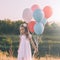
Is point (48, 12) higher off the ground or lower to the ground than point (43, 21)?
higher

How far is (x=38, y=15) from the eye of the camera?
6.13 meters

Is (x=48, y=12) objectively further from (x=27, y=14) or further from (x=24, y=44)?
(x=24, y=44)

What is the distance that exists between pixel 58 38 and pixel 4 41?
102cm

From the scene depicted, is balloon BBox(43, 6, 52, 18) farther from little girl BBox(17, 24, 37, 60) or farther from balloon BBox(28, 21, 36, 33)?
little girl BBox(17, 24, 37, 60)

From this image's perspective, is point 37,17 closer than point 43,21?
Yes

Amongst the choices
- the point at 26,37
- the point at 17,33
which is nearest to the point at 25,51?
the point at 26,37

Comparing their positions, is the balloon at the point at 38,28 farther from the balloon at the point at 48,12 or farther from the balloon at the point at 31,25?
the balloon at the point at 48,12

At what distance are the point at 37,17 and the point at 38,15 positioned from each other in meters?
0.04

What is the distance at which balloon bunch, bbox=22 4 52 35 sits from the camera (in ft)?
20.2

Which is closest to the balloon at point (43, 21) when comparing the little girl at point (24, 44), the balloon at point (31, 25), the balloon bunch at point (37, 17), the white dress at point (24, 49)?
the balloon bunch at point (37, 17)

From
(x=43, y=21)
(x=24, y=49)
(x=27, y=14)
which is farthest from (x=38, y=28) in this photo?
(x=24, y=49)

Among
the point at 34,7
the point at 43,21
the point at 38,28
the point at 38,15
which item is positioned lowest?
the point at 38,28

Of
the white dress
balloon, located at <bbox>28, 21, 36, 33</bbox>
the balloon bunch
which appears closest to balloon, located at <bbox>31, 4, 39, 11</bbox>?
the balloon bunch

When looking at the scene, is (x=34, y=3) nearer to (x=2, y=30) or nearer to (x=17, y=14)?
(x=17, y=14)
